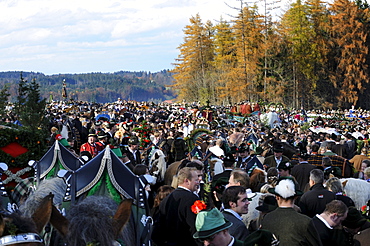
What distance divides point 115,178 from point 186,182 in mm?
1002

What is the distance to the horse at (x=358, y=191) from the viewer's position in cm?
759

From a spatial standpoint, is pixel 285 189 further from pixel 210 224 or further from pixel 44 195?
pixel 44 195

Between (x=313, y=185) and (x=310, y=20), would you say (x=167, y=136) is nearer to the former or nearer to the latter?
(x=313, y=185)

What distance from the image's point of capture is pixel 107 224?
3576mm

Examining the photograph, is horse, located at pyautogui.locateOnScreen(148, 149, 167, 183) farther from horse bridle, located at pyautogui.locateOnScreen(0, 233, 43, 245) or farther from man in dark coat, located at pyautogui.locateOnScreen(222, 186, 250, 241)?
horse bridle, located at pyautogui.locateOnScreen(0, 233, 43, 245)

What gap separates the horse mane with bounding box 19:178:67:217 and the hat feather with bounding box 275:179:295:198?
215 centimetres

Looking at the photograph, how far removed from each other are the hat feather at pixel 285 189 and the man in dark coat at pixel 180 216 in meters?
0.94

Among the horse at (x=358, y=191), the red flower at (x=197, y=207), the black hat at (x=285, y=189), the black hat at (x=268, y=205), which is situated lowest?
the horse at (x=358, y=191)

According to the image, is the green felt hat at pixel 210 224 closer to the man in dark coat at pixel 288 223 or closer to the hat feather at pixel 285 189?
the man in dark coat at pixel 288 223

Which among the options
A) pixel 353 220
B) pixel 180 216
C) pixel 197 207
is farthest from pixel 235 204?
pixel 353 220

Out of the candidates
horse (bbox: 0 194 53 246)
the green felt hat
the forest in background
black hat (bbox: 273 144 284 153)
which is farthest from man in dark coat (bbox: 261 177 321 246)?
the forest in background

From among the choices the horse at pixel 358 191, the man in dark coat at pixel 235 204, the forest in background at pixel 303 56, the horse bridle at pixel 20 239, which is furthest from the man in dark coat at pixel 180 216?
the forest in background at pixel 303 56

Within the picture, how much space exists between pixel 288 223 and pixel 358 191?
10.7 feet

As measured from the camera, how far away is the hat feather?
4953mm
